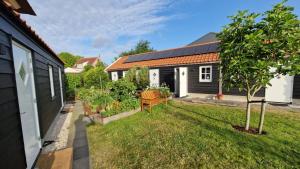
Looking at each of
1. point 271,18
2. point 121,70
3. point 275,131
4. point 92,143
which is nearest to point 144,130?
point 92,143

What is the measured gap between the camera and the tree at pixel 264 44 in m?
3.56

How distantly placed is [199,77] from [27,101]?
963cm

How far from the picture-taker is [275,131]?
453 centimetres

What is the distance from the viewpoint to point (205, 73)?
10430 millimetres

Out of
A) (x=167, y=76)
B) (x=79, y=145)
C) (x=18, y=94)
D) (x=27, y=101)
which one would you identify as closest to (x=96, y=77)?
(x=167, y=76)

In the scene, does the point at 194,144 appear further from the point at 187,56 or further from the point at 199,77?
the point at 187,56

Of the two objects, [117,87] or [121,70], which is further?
[121,70]

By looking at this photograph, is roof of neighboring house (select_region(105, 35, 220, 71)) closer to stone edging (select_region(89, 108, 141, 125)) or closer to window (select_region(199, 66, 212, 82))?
window (select_region(199, 66, 212, 82))

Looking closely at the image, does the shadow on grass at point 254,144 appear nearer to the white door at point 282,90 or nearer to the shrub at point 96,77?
the white door at point 282,90

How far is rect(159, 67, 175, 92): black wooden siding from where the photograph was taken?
12320 millimetres

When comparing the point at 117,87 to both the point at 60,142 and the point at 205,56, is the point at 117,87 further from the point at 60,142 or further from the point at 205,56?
the point at 205,56

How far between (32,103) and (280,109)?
941cm

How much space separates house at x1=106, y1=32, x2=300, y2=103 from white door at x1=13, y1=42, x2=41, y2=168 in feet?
24.6

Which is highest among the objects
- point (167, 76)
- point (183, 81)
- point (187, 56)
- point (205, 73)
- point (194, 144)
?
point (187, 56)
